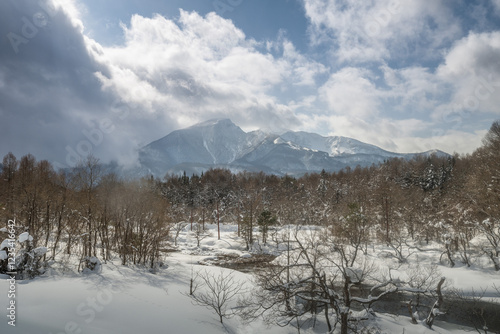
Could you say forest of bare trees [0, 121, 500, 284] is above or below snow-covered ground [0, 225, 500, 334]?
above

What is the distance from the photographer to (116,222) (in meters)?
30.4

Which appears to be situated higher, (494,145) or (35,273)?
(494,145)

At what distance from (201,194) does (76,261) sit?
205 feet

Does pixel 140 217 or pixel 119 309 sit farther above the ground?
pixel 140 217

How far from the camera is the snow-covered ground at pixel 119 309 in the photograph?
11828 mm

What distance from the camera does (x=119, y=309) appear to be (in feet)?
47.5

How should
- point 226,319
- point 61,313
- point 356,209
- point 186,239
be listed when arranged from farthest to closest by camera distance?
point 186,239, point 356,209, point 226,319, point 61,313

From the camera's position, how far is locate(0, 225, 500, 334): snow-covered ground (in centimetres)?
1183

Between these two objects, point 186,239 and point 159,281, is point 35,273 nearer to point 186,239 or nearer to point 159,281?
point 159,281

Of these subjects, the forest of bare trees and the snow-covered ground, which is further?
the forest of bare trees

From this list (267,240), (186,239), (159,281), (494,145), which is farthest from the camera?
(186,239)

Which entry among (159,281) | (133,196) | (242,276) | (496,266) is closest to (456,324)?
(496,266)

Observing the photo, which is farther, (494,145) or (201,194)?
(201,194)

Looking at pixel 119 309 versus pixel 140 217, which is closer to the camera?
pixel 119 309
